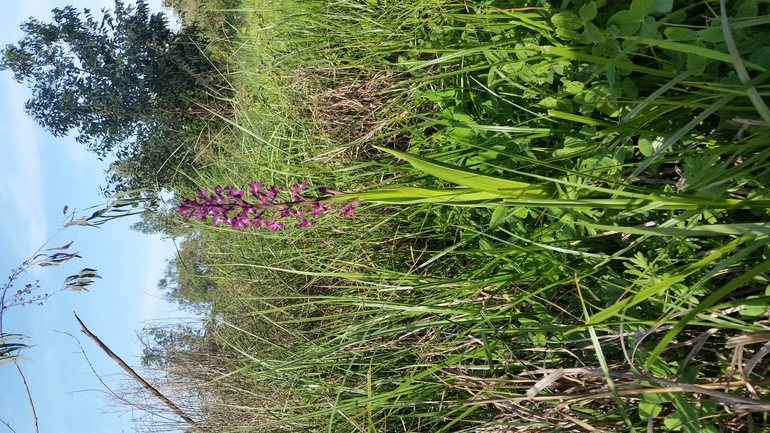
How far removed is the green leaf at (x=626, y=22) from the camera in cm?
117

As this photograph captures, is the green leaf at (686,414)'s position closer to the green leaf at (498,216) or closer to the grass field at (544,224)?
the grass field at (544,224)

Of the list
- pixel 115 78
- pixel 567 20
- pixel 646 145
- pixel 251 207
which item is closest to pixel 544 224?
pixel 646 145

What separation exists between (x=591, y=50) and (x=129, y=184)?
8646mm

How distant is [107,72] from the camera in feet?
27.0

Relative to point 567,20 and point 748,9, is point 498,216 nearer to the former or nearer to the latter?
point 567,20

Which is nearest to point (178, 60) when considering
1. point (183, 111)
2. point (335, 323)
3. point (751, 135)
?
point (183, 111)

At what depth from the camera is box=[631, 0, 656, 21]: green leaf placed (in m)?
1.12

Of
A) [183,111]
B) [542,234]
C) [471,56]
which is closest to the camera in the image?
[542,234]

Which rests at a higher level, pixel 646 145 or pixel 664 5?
pixel 664 5

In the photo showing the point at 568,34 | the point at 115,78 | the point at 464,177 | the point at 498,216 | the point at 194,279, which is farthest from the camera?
the point at 115,78

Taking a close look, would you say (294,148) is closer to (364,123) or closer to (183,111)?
(364,123)

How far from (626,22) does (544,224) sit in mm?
693

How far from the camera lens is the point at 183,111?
7.70m

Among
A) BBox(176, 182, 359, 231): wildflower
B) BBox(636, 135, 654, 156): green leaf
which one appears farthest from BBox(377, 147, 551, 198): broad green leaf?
BBox(636, 135, 654, 156): green leaf
